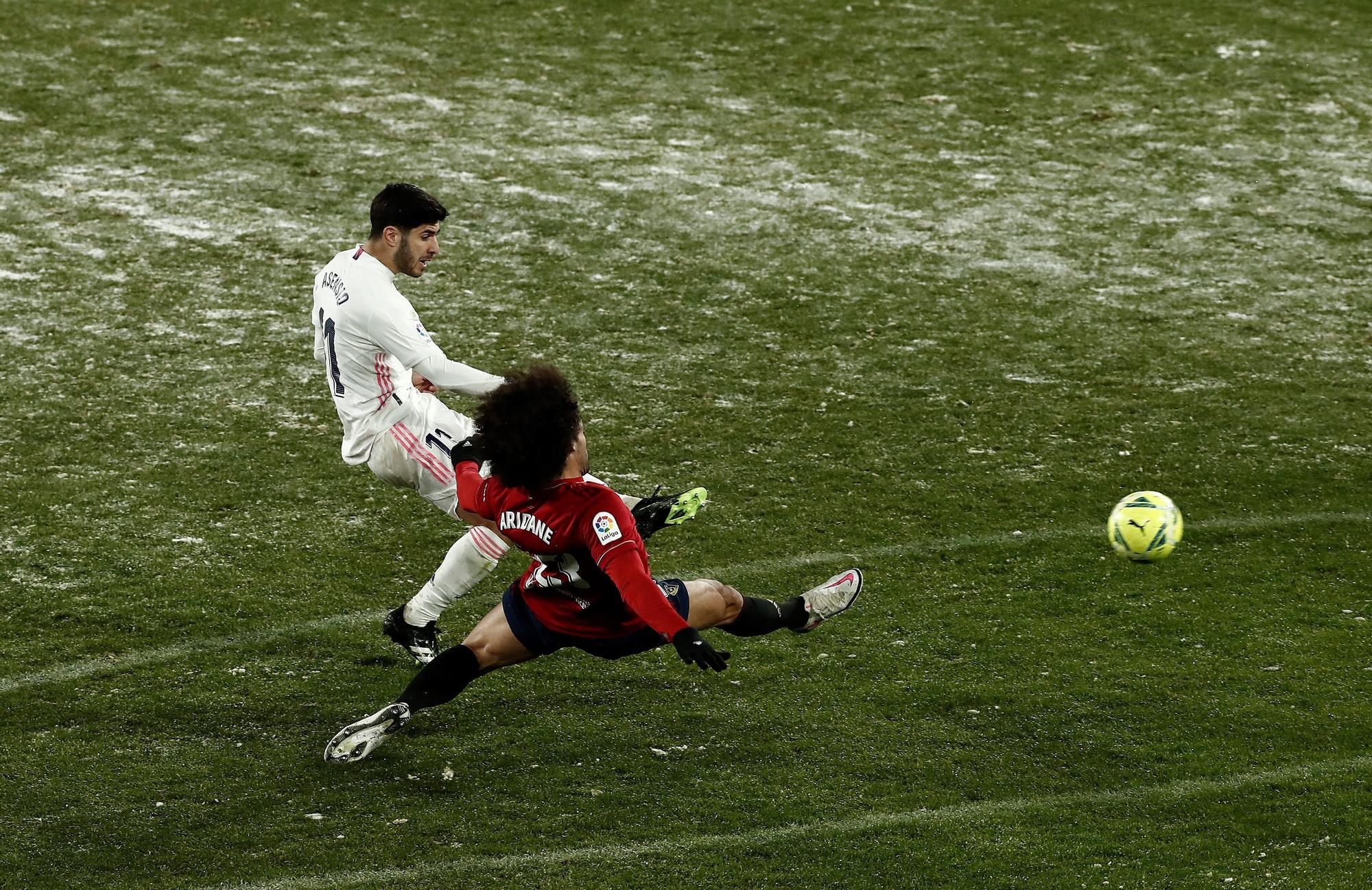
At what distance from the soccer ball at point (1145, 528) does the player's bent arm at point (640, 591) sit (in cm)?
264

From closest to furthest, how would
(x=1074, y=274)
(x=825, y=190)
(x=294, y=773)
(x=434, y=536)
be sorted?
(x=294, y=773), (x=434, y=536), (x=1074, y=274), (x=825, y=190)

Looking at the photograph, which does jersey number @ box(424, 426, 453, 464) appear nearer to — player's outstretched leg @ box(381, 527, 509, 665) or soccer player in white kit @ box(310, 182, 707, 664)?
soccer player in white kit @ box(310, 182, 707, 664)

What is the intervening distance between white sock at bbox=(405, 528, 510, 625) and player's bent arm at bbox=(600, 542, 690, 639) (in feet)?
4.01

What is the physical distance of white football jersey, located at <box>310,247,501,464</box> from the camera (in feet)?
21.1

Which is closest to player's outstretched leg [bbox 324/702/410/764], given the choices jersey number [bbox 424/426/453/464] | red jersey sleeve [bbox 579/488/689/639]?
red jersey sleeve [bbox 579/488/689/639]

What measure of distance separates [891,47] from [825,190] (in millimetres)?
3579

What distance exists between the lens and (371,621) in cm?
695

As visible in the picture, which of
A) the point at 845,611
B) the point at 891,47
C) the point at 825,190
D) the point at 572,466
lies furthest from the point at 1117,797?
the point at 891,47

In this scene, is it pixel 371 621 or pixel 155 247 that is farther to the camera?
pixel 155 247

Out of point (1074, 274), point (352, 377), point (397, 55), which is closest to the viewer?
point (352, 377)

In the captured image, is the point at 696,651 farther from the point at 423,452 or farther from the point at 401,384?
the point at 401,384

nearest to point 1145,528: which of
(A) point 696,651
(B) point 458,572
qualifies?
(A) point 696,651

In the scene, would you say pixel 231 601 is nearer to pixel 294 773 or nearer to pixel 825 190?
pixel 294 773

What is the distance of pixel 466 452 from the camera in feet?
19.0
